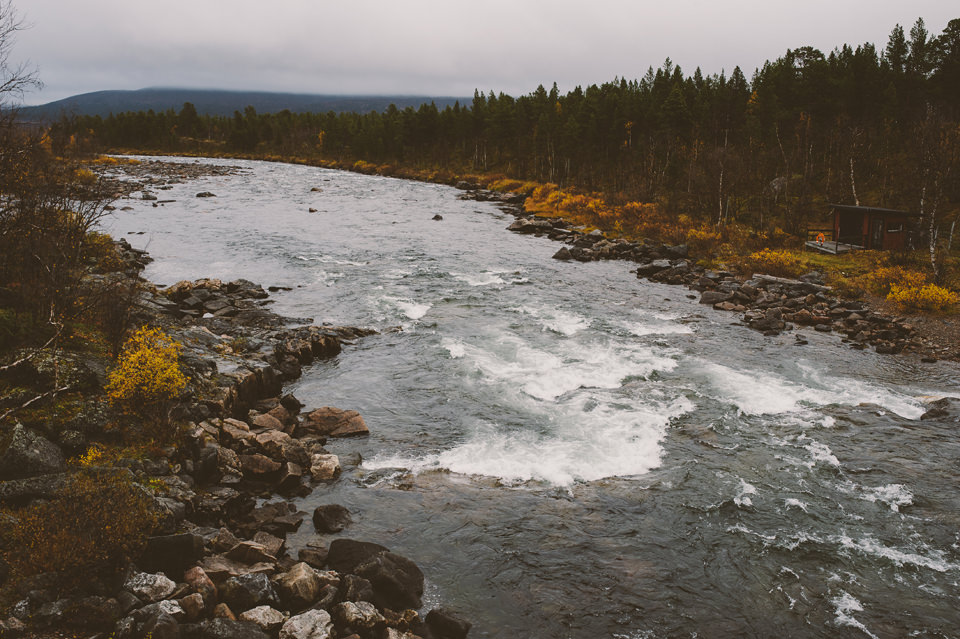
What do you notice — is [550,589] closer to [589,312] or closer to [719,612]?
[719,612]

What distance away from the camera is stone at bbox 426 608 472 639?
960 cm

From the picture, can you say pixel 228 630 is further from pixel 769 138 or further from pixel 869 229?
pixel 769 138

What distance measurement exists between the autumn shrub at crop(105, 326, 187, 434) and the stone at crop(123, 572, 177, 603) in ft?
17.5

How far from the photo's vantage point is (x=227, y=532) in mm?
11008

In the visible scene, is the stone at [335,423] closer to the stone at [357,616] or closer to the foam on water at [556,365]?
the foam on water at [556,365]

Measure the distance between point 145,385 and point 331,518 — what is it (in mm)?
5965

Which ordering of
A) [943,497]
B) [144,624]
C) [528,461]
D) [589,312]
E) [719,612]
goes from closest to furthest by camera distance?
[144,624] < [719,612] < [943,497] < [528,461] < [589,312]

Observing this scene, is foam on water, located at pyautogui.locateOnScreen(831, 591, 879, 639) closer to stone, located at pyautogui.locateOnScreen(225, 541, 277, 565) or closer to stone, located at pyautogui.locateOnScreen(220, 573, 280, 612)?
stone, located at pyautogui.locateOnScreen(220, 573, 280, 612)

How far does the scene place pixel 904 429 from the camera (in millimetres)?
17094

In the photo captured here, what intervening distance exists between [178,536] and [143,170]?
111061mm

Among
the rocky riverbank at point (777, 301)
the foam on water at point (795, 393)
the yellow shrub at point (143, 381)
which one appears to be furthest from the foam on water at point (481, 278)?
the yellow shrub at point (143, 381)

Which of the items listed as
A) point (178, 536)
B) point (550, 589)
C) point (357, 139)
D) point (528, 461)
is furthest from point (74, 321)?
point (357, 139)

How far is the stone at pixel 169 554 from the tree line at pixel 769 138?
1140 inches

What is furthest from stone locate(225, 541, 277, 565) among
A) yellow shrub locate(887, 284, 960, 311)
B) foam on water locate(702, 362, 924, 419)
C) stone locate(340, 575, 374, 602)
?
yellow shrub locate(887, 284, 960, 311)
